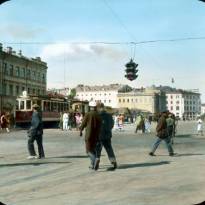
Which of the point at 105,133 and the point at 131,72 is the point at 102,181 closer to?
the point at 105,133

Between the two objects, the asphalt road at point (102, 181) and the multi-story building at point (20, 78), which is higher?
the multi-story building at point (20, 78)

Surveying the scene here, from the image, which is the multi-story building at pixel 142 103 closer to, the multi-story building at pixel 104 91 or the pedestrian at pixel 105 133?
the multi-story building at pixel 104 91

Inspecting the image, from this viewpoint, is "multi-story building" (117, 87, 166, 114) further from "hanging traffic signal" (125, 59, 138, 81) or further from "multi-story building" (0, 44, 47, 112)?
"hanging traffic signal" (125, 59, 138, 81)

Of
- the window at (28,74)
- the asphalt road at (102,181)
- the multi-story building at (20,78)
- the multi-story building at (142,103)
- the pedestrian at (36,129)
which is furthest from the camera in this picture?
the multi-story building at (142,103)

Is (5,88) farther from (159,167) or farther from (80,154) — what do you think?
(159,167)

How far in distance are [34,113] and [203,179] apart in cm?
579

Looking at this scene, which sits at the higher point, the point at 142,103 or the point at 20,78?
the point at 20,78

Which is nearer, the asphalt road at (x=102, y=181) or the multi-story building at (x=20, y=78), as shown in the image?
the asphalt road at (x=102, y=181)

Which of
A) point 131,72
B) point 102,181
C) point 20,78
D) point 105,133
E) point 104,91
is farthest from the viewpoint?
point 104,91

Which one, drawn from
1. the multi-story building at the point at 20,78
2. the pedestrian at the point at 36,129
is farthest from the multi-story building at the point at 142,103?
the multi-story building at the point at 20,78

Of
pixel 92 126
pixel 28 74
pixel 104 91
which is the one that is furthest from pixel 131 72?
pixel 28 74

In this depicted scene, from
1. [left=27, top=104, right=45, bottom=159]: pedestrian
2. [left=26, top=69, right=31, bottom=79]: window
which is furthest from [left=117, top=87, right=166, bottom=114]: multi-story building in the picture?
[left=26, top=69, right=31, bottom=79]: window

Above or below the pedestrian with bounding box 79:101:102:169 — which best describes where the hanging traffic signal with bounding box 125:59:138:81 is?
above

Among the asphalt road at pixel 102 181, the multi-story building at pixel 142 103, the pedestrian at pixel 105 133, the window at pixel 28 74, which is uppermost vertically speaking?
the window at pixel 28 74
